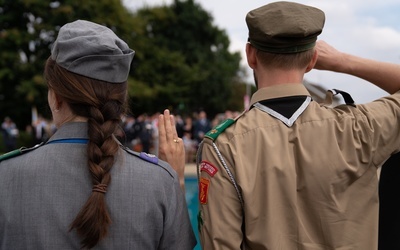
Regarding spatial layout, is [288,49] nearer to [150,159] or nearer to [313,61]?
[313,61]

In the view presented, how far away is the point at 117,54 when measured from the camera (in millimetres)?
1782

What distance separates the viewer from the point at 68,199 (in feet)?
5.55

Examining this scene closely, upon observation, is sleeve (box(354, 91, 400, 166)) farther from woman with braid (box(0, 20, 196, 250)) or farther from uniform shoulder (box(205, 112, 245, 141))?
woman with braid (box(0, 20, 196, 250))

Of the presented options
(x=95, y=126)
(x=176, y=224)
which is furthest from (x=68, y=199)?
(x=176, y=224)

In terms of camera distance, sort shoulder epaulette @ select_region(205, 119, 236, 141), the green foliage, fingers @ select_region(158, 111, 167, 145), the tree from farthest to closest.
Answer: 1. the tree
2. the green foliage
3. fingers @ select_region(158, 111, 167, 145)
4. shoulder epaulette @ select_region(205, 119, 236, 141)

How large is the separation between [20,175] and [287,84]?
0.96 metres

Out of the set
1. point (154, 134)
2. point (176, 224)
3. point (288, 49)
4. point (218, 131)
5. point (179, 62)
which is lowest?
point (179, 62)

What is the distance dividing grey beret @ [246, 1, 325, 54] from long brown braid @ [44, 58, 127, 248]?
1.74 ft

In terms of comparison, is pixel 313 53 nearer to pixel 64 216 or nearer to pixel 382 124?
pixel 382 124

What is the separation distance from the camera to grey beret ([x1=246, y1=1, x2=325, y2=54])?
73.9 inches

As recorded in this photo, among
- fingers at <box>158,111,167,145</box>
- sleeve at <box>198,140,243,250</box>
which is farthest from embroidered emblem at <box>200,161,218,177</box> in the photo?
fingers at <box>158,111,167,145</box>

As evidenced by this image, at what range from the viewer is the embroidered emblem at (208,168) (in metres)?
1.84

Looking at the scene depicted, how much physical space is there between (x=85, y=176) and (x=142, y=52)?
34912mm

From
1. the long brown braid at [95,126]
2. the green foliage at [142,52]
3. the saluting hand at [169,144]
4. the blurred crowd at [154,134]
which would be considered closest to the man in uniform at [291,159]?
the saluting hand at [169,144]
